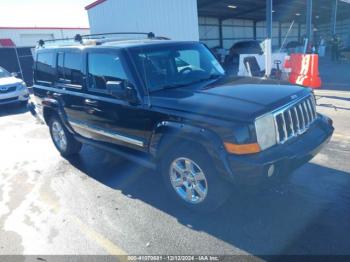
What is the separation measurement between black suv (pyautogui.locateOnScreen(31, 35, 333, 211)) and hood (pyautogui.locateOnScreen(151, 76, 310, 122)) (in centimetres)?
1

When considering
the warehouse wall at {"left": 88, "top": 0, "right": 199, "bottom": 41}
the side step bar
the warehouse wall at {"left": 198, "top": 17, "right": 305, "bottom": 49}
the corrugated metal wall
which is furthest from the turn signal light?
the warehouse wall at {"left": 198, "top": 17, "right": 305, "bottom": 49}

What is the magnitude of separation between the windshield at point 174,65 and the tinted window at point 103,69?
280mm

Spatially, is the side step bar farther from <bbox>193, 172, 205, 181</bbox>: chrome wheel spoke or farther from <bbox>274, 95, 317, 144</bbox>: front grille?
<bbox>274, 95, 317, 144</bbox>: front grille

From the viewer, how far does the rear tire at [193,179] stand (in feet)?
10.9

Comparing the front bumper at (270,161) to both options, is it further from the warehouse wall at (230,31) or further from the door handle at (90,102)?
the warehouse wall at (230,31)

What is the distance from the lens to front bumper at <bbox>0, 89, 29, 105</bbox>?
11725mm

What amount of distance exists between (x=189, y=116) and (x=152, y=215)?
4.45 feet

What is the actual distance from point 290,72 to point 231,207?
24.4 feet

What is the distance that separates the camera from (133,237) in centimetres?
338

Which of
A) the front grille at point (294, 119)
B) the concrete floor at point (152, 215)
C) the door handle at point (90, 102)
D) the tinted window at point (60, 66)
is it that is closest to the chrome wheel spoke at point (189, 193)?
the concrete floor at point (152, 215)

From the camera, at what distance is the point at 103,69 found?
4.29 metres

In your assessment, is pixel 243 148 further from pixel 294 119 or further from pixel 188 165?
pixel 294 119

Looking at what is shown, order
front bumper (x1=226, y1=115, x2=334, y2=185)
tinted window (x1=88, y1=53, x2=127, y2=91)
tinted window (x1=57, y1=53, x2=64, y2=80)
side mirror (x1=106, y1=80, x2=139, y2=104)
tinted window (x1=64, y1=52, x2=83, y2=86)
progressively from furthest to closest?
tinted window (x1=57, y1=53, x2=64, y2=80)
tinted window (x1=64, y1=52, x2=83, y2=86)
tinted window (x1=88, y1=53, x2=127, y2=91)
side mirror (x1=106, y1=80, x2=139, y2=104)
front bumper (x1=226, y1=115, x2=334, y2=185)

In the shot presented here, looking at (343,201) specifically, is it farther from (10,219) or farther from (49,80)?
(49,80)
